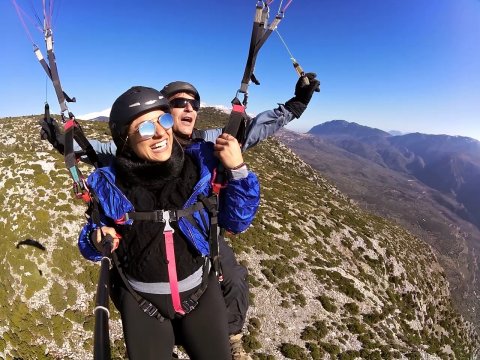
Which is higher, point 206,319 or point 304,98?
point 304,98

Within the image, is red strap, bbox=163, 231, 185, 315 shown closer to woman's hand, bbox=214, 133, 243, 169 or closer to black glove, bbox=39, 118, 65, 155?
woman's hand, bbox=214, 133, 243, 169

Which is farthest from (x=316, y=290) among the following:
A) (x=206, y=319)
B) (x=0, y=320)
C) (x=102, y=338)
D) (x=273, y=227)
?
(x=102, y=338)

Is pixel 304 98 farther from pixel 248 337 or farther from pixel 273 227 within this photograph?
pixel 273 227

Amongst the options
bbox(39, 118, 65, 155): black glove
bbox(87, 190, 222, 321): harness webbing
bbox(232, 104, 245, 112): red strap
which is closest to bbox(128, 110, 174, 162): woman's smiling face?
bbox(87, 190, 222, 321): harness webbing

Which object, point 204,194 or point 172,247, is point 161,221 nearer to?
point 172,247

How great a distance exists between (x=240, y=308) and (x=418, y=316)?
3841cm

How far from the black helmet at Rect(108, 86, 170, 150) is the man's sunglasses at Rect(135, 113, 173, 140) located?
0.53ft

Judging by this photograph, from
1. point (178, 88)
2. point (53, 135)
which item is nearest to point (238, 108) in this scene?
point (178, 88)

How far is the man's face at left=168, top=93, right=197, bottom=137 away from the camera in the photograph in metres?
6.25

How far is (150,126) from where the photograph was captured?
141 inches

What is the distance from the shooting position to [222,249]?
555 cm

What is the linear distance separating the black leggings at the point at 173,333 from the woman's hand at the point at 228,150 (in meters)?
1.96

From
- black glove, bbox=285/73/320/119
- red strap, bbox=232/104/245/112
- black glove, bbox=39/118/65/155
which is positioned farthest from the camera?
black glove, bbox=39/118/65/155

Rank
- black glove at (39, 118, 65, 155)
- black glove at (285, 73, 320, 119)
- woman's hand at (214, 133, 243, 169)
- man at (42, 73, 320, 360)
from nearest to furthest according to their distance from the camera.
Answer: woman's hand at (214, 133, 243, 169)
black glove at (285, 73, 320, 119)
man at (42, 73, 320, 360)
black glove at (39, 118, 65, 155)
